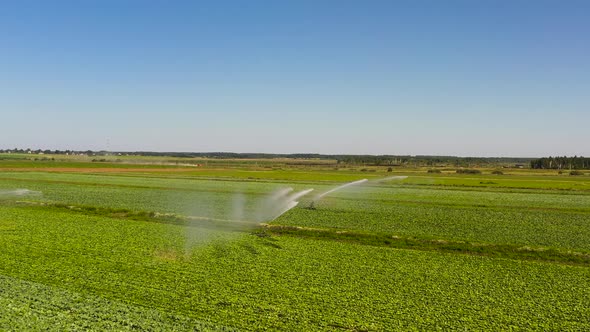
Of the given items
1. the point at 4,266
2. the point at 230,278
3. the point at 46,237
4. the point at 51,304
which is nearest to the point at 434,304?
the point at 230,278

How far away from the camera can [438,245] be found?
3403cm

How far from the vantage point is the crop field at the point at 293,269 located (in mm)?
17422

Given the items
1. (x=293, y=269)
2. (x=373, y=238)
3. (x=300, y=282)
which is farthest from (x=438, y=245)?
(x=300, y=282)

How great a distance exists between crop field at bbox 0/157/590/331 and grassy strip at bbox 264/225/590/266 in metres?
0.17

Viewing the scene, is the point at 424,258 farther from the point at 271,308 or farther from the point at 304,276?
the point at 271,308

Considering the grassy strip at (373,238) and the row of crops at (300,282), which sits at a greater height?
the row of crops at (300,282)

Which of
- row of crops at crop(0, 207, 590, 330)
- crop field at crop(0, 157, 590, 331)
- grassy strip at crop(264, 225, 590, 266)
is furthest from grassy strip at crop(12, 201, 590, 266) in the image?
row of crops at crop(0, 207, 590, 330)

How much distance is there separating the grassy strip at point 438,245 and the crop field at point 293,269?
6.7 inches

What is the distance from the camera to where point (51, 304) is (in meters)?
17.9

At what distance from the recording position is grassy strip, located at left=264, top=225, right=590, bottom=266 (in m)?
30.5

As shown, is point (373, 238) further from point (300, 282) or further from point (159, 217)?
point (159, 217)

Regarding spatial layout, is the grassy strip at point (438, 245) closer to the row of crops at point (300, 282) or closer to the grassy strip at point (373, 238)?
the grassy strip at point (373, 238)

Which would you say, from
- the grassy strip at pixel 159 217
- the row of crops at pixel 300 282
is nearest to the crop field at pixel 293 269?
the row of crops at pixel 300 282

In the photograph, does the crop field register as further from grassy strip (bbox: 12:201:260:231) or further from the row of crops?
grassy strip (bbox: 12:201:260:231)
